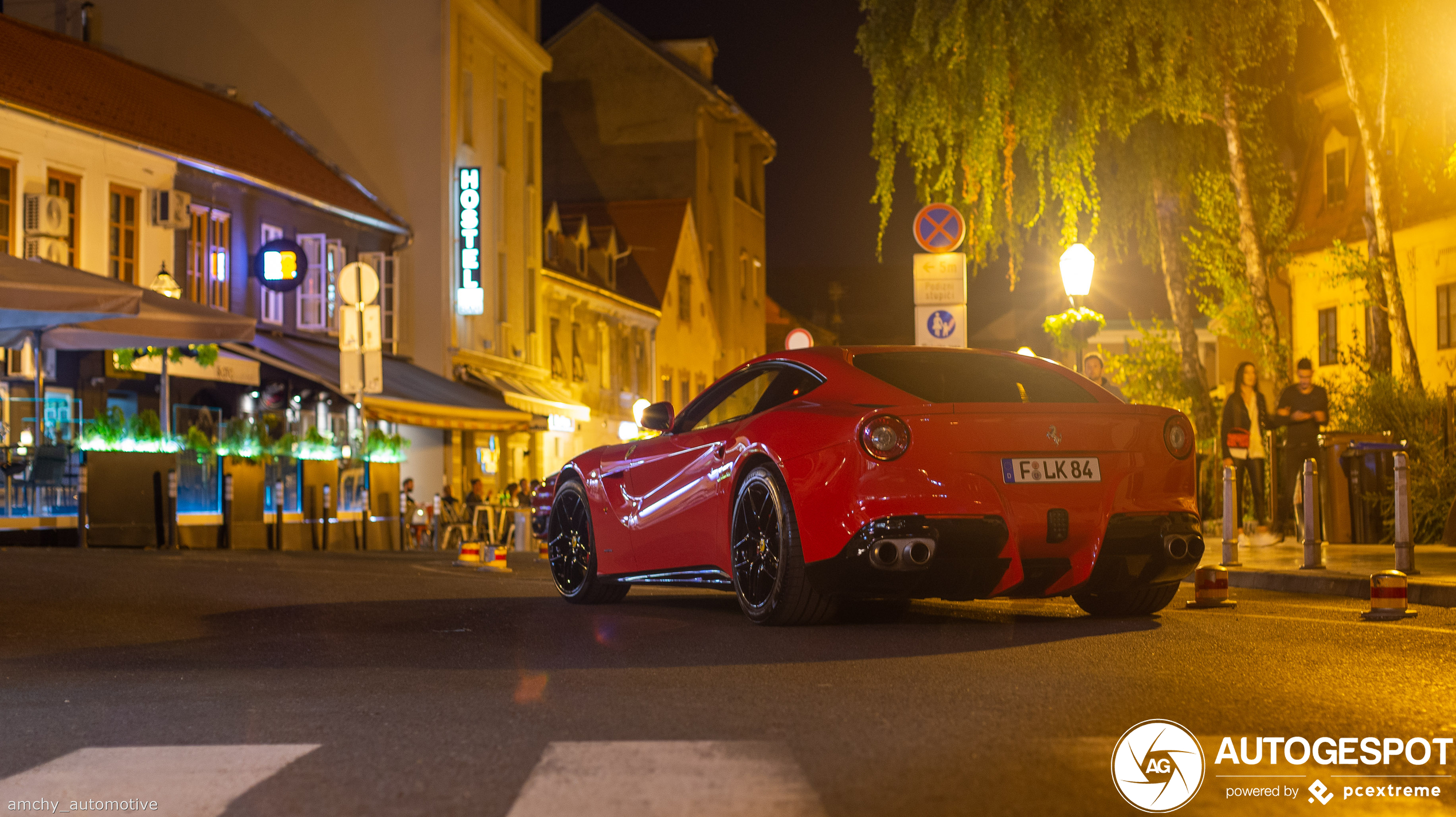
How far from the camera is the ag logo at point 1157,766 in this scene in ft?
12.3

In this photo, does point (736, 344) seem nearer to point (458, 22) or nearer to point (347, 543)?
point (458, 22)

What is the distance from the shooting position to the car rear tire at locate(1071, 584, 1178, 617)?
795 centimetres

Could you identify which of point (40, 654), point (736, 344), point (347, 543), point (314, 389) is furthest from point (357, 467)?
point (736, 344)

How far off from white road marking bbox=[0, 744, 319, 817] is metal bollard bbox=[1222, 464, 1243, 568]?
34.0 feet

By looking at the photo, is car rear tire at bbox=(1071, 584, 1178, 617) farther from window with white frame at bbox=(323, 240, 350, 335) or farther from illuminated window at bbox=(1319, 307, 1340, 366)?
illuminated window at bbox=(1319, 307, 1340, 366)

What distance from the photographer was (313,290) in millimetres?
29828

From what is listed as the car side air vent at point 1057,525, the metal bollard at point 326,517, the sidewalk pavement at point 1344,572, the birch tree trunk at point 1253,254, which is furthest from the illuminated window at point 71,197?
the car side air vent at point 1057,525

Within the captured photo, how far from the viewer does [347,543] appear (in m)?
25.1

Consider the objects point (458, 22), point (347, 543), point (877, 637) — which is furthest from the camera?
point (458, 22)

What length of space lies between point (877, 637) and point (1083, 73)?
13194 millimetres

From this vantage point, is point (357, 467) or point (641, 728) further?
point (357, 467)

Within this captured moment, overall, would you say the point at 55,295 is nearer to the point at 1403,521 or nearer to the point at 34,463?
the point at 34,463

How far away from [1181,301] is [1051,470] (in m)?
19.1

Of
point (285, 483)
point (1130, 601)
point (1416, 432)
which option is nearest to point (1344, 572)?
point (1130, 601)
